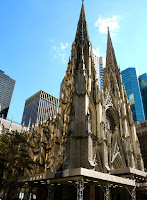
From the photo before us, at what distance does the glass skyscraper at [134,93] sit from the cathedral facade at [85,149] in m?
43.5

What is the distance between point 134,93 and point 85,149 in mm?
70788

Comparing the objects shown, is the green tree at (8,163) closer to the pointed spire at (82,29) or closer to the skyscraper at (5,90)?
the pointed spire at (82,29)

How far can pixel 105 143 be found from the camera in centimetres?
2584

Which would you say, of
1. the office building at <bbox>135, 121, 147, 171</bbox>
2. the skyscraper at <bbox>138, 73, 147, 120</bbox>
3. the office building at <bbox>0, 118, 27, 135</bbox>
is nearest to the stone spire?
the office building at <bbox>135, 121, 147, 171</bbox>

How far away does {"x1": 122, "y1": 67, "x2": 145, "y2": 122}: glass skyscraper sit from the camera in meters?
80.6

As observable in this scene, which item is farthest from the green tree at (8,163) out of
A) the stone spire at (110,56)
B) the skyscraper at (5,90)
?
the skyscraper at (5,90)

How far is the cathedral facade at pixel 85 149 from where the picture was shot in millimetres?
17922

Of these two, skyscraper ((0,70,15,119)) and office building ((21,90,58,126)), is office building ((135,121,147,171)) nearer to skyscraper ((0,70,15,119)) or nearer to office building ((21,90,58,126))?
office building ((21,90,58,126))

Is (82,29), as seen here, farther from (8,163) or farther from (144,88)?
(144,88)

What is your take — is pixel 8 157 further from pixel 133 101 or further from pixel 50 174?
pixel 133 101

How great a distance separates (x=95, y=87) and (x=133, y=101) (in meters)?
56.9

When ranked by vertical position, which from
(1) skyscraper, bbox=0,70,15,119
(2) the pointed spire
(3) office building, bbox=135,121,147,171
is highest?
(1) skyscraper, bbox=0,70,15,119

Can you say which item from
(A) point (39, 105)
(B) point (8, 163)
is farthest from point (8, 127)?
(A) point (39, 105)

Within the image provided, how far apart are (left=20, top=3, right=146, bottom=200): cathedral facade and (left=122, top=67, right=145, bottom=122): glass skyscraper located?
43481 millimetres
